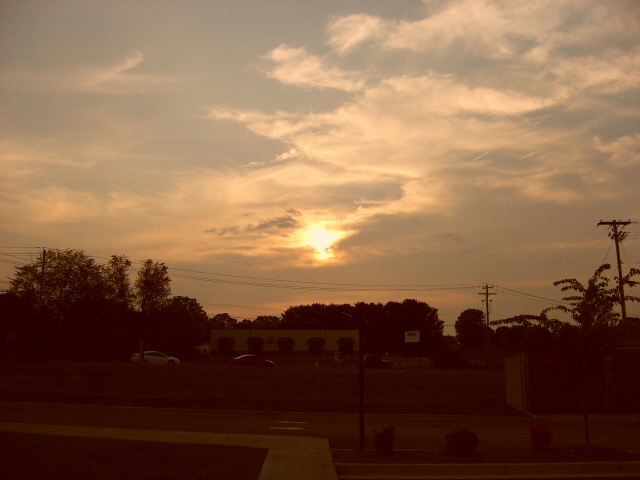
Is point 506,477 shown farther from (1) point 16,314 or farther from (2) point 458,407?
(1) point 16,314

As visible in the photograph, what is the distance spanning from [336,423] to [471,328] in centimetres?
12207

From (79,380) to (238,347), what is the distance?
188ft

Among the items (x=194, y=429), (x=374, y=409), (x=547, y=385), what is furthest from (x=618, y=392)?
(x=194, y=429)

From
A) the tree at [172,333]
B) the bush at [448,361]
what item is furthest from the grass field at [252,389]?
the tree at [172,333]

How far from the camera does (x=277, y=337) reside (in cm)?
9444

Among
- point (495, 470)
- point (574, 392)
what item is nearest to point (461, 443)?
point (495, 470)

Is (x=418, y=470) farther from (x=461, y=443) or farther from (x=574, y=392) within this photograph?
(x=574, y=392)

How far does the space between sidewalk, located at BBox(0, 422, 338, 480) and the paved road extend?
149 cm

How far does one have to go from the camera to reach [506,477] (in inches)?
476

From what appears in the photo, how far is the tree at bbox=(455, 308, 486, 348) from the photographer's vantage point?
130 metres

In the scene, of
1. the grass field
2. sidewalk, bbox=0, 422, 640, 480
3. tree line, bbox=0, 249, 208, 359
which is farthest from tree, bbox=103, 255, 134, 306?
sidewalk, bbox=0, 422, 640, 480

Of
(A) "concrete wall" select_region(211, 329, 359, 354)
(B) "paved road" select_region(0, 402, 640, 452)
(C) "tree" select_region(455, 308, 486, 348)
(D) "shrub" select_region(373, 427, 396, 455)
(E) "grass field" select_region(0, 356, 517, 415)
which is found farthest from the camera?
(C) "tree" select_region(455, 308, 486, 348)

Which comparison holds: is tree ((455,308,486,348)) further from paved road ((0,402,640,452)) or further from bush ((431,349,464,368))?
paved road ((0,402,640,452))

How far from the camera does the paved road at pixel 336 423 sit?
18609 mm
